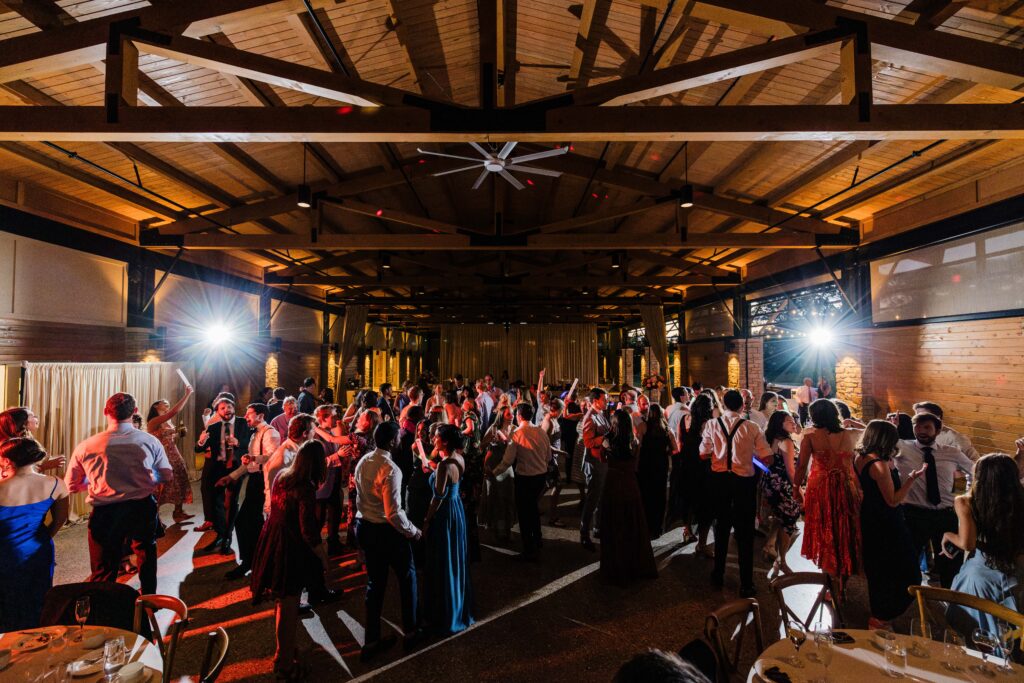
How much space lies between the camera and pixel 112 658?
1604 millimetres

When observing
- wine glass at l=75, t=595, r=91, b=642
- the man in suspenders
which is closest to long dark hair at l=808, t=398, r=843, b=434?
the man in suspenders

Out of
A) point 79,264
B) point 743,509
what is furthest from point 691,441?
point 79,264

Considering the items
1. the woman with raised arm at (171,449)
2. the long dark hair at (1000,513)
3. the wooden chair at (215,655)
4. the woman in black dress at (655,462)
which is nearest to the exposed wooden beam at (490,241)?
the woman with raised arm at (171,449)

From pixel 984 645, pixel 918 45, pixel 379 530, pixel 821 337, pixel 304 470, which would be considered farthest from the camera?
pixel 821 337

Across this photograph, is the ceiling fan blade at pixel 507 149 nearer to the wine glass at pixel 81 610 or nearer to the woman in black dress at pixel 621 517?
the woman in black dress at pixel 621 517

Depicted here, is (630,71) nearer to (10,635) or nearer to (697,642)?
(697,642)

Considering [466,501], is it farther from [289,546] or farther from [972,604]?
[972,604]

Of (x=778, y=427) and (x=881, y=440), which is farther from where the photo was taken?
(x=778, y=427)

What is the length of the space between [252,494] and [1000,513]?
5.10 metres

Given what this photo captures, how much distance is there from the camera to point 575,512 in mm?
5797

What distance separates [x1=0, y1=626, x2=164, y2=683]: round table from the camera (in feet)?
5.49

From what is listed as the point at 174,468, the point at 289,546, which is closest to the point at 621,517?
the point at 289,546

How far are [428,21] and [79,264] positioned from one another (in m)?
5.54

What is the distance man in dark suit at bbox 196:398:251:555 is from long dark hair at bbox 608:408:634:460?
3.58 metres
